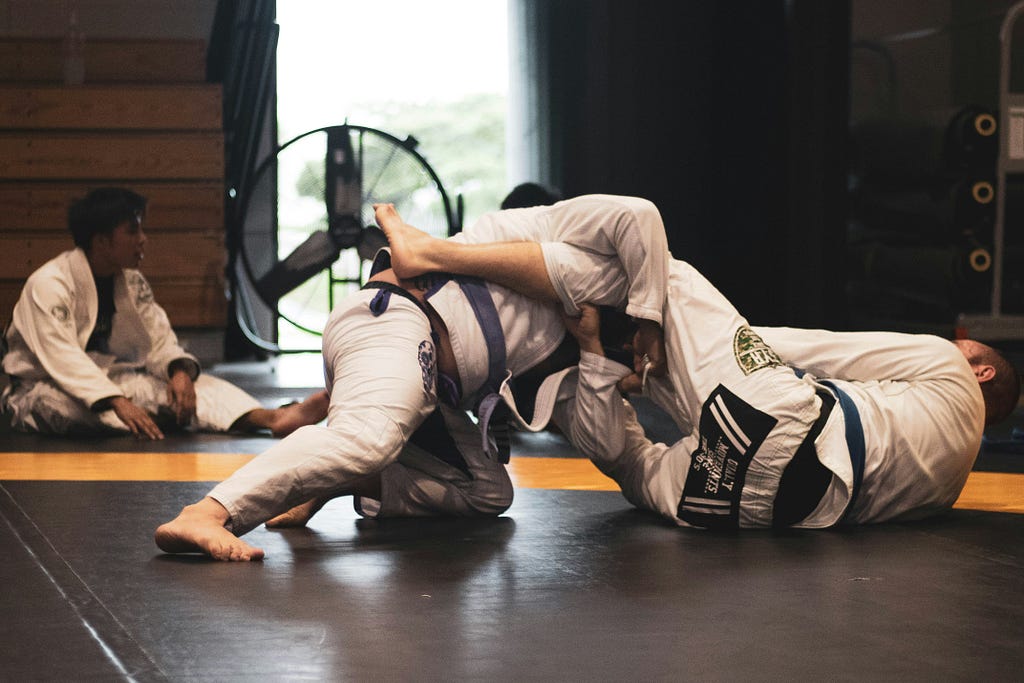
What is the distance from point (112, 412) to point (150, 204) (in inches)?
96.9

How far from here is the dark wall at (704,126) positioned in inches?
221

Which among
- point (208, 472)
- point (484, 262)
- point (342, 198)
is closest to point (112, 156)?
point (342, 198)

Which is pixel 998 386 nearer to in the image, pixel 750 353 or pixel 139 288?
pixel 750 353

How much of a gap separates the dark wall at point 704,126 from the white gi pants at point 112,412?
2.24 meters

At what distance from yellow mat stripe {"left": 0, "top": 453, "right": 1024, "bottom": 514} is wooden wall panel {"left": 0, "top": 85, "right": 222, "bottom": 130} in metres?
3.01

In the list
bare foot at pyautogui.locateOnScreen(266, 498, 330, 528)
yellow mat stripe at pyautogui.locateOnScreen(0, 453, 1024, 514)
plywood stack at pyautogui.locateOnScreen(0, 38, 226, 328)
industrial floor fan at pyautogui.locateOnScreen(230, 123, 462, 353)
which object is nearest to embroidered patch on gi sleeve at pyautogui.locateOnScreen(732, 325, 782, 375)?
yellow mat stripe at pyautogui.locateOnScreen(0, 453, 1024, 514)

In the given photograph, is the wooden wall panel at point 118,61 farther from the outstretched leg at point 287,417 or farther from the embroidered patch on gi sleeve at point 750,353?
the embroidered patch on gi sleeve at point 750,353

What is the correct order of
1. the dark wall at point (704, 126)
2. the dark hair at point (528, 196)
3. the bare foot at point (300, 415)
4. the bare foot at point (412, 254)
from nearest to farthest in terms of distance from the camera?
the bare foot at point (412, 254) < the bare foot at point (300, 415) < the dark hair at point (528, 196) < the dark wall at point (704, 126)

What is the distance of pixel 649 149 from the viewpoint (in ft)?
18.5

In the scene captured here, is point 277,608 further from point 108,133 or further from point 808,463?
point 108,133

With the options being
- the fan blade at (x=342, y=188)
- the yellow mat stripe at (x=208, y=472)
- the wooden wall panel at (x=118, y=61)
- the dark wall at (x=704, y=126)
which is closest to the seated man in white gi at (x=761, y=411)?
the yellow mat stripe at (x=208, y=472)

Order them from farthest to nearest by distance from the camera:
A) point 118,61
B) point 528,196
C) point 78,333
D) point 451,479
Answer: point 118,61
point 528,196
point 78,333
point 451,479

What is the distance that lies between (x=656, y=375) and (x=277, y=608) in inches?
36.1

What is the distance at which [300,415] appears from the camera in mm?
3812
